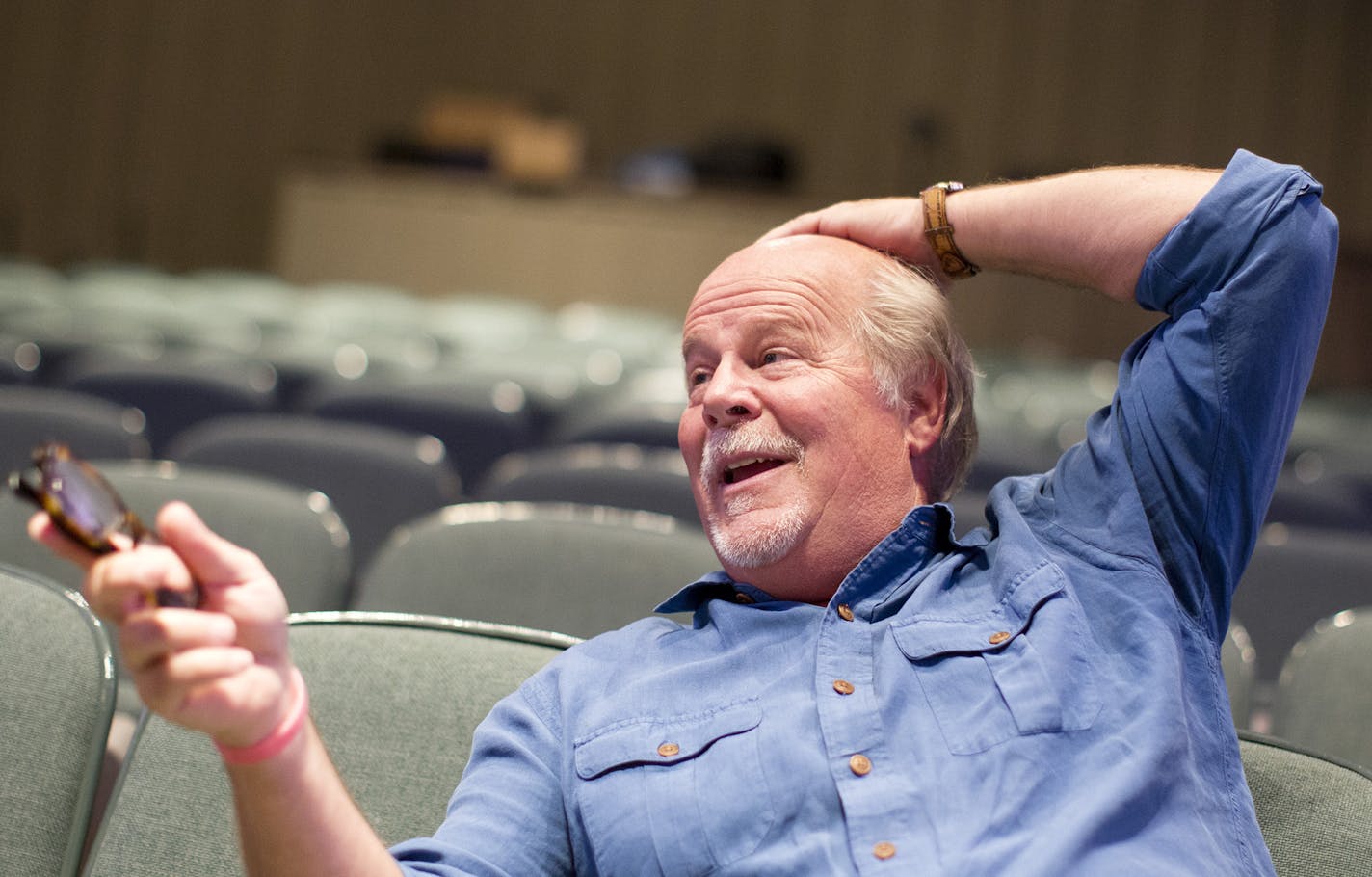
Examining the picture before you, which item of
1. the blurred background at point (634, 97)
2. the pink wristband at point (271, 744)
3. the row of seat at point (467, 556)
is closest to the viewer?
the pink wristband at point (271, 744)

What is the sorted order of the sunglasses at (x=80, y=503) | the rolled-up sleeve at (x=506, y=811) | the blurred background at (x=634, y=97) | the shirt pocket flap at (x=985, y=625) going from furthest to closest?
the blurred background at (x=634, y=97), the shirt pocket flap at (x=985, y=625), the rolled-up sleeve at (x=506, y=811), the sunglasses at (x=80, y=503)

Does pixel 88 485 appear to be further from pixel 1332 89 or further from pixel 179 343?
pixel 1332 89

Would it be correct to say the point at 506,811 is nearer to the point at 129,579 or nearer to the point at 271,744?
the point at 271,744

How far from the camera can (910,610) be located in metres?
1.34

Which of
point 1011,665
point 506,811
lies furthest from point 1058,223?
point 506,811

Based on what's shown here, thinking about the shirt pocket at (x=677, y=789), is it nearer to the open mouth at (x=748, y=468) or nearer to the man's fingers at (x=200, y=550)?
the open mouth at (x=748, y=468)

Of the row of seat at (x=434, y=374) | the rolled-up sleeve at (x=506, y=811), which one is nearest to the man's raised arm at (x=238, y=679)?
the rolled-up sleeve at (x=506, y=811)

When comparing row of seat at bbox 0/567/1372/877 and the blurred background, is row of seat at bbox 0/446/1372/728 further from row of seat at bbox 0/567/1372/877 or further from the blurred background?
the blurred background

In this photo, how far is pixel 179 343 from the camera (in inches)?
198

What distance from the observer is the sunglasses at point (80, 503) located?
783 millimetres

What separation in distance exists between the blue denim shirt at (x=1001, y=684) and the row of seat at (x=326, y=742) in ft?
0.30

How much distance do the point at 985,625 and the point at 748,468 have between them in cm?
34

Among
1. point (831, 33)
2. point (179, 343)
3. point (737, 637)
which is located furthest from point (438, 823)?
point (831, 33)

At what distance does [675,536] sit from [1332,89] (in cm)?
1006
